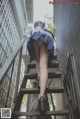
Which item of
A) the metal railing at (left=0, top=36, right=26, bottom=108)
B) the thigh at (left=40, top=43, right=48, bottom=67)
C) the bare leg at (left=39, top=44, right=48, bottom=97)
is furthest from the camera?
the thigh at (left=40, top=43, right=48, bottom=67)

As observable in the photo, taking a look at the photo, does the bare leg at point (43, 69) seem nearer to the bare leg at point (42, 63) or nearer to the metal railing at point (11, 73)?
the bare leg at point (42, 63)

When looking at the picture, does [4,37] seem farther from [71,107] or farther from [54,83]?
[54,83]

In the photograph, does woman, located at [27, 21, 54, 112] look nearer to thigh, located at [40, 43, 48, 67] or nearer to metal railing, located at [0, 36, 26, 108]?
thigh, located at [40, 43, 48, 67]

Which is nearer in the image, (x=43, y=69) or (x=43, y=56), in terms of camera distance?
(x=43, y=69)

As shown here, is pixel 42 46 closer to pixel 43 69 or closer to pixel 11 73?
pixel 43 69

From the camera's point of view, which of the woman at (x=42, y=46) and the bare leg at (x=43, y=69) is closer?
the bare leg at (x=43, y=69)

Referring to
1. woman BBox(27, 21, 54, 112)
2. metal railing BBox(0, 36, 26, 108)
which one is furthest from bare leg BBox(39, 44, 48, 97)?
metal railing BBox(0, 36, 26, 108)

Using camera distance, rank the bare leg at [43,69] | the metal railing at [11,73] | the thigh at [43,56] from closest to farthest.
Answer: the metal railing at [11,73], the bare leg at [43,69], the thigh at [43,56]

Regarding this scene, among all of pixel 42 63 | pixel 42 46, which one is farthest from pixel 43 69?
pixel 42 46

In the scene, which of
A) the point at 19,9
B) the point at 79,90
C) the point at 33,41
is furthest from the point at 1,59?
the point at 19,9

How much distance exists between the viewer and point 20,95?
2.82m

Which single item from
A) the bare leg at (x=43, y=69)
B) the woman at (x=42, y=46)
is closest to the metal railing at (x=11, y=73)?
the woman at (x=42, y=46)

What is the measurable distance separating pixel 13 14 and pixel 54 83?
2.59m

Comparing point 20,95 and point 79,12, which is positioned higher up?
point 79,12
